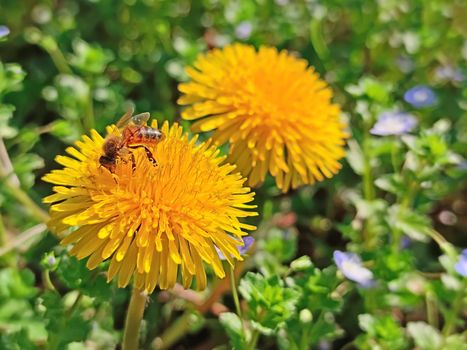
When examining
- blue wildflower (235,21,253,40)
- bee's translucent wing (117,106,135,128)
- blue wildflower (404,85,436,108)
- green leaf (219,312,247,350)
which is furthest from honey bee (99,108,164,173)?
blue wildflower (404,85,436,108)

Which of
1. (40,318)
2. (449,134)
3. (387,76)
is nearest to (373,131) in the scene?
(449,134)

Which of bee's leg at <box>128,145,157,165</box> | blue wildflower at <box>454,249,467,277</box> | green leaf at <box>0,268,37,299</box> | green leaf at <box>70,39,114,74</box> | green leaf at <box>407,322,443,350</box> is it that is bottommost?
green leaf at <box>407,322,443,350</box>

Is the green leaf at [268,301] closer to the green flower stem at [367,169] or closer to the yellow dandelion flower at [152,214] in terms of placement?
the yellow dandelion flower at [152,214]

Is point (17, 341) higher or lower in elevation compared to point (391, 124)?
lower

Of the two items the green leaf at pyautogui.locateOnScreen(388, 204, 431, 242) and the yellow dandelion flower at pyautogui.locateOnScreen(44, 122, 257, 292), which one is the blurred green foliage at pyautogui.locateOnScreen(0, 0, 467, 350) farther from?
the yellow dandelion flower at pyautogui.locateOnScreen(44, 122, 257, 292)

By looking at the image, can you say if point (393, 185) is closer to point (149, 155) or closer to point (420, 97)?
point (420, 97)

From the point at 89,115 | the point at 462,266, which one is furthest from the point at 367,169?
the point at 89,115

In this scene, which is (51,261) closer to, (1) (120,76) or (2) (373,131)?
(2) (373,131)
